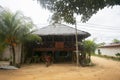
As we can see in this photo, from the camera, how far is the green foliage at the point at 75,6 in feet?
31.5

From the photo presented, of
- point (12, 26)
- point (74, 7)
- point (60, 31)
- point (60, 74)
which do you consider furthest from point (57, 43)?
point (74, 7)

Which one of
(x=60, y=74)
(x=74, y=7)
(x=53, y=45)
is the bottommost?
(x=60, y=74)

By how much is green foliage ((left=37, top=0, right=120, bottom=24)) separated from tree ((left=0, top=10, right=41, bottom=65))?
22.6ft

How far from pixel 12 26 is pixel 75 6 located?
29.2 feet

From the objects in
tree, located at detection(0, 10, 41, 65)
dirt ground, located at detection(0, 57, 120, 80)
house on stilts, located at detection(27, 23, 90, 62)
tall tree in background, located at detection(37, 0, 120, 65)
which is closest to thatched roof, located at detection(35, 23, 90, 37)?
house on stilts, located at detection(27, 23, 90, 62)

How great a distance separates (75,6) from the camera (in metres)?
10.1

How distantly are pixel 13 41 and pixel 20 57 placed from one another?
13.3ft

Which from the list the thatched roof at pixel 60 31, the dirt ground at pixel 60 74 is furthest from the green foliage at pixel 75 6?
the thatched roof at pixel 60 31

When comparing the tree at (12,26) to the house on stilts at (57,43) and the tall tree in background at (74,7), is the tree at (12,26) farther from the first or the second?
the tall tree in background at (74,7)

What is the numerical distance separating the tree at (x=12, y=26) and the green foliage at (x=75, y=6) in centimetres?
688

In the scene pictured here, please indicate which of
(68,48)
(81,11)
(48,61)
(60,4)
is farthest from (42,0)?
(68,48)

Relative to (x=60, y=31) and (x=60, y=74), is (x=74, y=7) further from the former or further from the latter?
(x=60, y=31)

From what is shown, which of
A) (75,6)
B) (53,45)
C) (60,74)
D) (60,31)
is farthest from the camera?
(60,31)

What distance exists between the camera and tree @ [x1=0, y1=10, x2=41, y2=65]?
1675 centimetres
